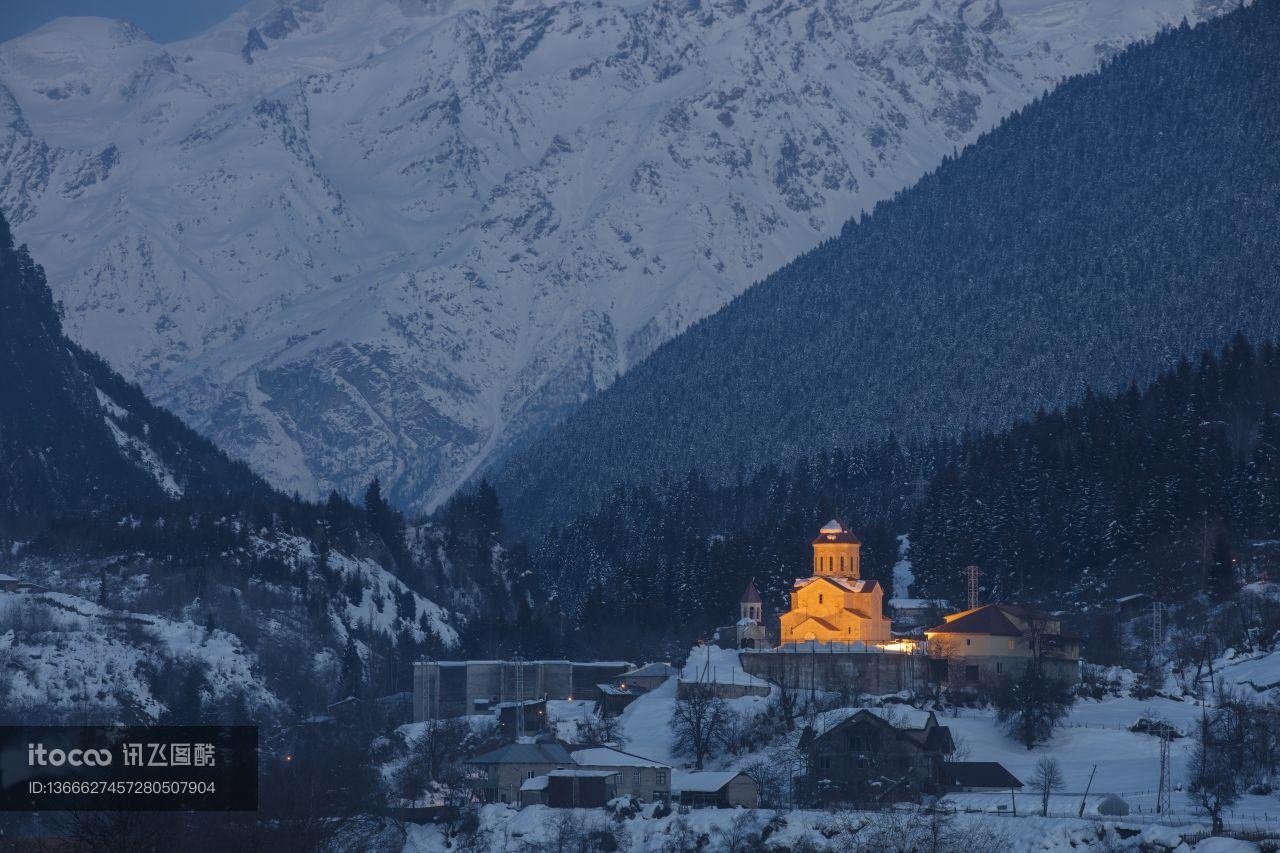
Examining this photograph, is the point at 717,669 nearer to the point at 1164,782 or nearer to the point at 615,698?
the point at 615,698

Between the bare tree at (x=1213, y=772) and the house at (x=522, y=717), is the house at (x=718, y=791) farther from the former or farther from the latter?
the house at (x=522, y=717)

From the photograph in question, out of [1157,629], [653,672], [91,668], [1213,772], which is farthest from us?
[91,668]

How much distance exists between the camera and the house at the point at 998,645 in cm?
15688

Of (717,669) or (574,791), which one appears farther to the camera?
(717,669)

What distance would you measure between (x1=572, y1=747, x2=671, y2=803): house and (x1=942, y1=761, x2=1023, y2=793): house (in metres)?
15.2

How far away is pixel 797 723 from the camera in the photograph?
15088 cm

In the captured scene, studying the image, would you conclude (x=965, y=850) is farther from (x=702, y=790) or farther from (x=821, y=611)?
(x=821, y=611)

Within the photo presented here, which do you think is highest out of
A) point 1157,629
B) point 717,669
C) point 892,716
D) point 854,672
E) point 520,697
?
point 1157,629

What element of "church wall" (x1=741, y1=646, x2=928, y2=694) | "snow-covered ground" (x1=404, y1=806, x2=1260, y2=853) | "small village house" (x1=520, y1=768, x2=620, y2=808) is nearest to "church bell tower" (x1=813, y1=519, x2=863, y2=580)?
"church wall" (x1=741, y1=646, x2=928, y2=694)

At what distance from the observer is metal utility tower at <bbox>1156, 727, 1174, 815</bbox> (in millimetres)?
119375

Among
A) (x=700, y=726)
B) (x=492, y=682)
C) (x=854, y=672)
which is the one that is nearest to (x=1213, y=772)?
(x=700, y=726)

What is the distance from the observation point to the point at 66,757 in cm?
11400

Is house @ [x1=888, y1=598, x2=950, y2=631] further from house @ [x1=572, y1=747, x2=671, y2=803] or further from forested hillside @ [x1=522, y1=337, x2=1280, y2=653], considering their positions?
house @ [x1=572, y1=747, x2=671, y2=803]

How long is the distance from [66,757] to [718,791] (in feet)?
116
